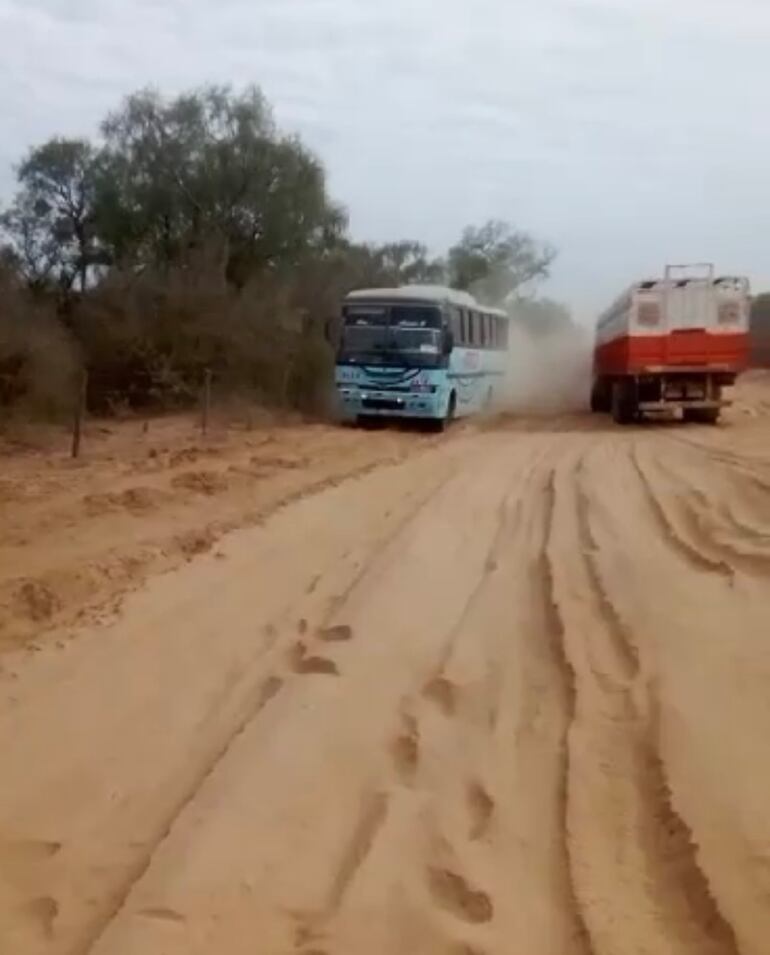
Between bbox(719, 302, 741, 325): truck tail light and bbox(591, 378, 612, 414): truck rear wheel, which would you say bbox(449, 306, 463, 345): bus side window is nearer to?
bbox(719, 302, 741, 325): truck tail light

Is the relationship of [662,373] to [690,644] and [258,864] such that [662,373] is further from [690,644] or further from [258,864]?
[258,864]

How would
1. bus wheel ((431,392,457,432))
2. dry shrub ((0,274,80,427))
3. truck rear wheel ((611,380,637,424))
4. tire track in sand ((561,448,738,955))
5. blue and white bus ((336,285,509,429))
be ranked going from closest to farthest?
tire track in sand ((561,448,738,955)), dry shrub ((0,274,80,427)), blue and white bus ((336,285,509,429)), bus wheel ((431,392,457,432)), truck rear wheel ((611,380,637,424))

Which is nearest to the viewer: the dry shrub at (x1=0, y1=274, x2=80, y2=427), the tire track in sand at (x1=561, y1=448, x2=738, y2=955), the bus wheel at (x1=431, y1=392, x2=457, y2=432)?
the tire track in sand at (x1=561, y1=448, x2=738, y2=955)

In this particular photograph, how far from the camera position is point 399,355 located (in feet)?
87.7

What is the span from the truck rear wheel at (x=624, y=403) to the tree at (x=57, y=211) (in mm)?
16167

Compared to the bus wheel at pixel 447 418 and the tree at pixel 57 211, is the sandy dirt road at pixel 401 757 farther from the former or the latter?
the tree at pixel 57 211

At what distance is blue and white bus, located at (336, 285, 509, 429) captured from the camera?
26.6 m

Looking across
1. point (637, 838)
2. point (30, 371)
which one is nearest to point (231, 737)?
point (637, 838)

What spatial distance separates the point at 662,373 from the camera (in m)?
26.9

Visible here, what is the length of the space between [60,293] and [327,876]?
31658mm

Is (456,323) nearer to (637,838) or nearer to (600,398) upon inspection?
(600,398)

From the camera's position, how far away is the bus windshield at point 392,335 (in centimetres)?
2662

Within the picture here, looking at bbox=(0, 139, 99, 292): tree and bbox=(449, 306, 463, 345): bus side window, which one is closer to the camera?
bbox=(449, 306, 463, 345): bus side window

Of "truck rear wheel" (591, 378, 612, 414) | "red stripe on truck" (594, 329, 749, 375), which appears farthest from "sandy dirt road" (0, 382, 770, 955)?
"truck rear wheel" (591, 378, 612, 414)
